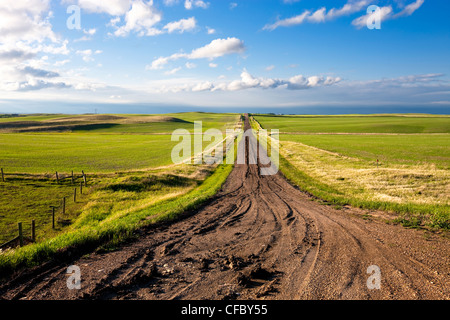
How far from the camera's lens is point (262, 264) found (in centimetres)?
854

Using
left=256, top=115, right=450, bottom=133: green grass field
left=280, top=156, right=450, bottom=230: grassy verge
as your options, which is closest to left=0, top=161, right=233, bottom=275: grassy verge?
left=280, top=156, right=450, bottom=230: grassy verge

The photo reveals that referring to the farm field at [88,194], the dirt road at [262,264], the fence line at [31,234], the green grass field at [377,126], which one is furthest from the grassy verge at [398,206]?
the green grass field at [377,126]

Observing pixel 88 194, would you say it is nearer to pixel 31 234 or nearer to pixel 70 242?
pixel 31 234

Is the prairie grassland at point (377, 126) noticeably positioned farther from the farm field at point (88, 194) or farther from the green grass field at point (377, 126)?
the farm field at point (88, 194)

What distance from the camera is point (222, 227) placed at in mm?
12625

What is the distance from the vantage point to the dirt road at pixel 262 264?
6863mm

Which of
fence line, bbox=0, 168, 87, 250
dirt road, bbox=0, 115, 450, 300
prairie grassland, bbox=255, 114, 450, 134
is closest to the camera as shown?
dirt road, bbox=0, 115, 450, 300

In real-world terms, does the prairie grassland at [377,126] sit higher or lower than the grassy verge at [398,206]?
higher

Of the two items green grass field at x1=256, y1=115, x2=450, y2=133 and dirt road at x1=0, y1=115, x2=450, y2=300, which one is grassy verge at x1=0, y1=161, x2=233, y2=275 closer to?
dirt road at x1=0, y1=115, x2=450, y2=300

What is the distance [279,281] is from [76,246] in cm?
763

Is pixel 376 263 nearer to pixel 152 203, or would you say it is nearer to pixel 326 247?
pixel 326 247

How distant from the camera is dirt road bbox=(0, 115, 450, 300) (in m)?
6.86
